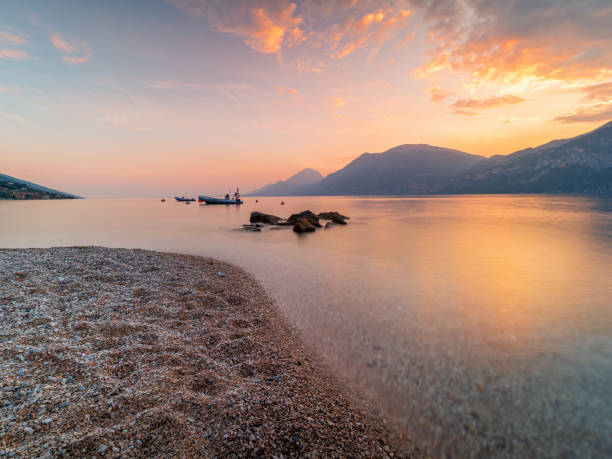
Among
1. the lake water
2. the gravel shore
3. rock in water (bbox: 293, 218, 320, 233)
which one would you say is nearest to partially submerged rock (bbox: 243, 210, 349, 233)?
rock in water (bbox: 293, 218, 320, 233)

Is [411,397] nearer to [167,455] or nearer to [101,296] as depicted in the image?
[167,455]

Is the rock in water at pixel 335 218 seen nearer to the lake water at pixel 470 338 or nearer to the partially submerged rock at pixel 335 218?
the partially submerged rock at pixel 335 218

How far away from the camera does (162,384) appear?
4.94 meters

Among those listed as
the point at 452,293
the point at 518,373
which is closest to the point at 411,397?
the point at 518,373

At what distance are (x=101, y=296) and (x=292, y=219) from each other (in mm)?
31435

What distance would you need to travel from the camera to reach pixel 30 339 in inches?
233

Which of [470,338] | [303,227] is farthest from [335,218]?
[470,338]

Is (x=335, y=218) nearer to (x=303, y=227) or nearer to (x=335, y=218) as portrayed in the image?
(x=335, y=218)

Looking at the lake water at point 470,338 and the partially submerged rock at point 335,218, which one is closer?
the lake water at point 470,338

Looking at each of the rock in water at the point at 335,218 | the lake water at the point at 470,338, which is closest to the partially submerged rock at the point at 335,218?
the rock in water at the point at 335,218

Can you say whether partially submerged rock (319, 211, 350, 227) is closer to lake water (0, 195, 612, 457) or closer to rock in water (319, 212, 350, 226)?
rock in water (319, 212, 350, 226)

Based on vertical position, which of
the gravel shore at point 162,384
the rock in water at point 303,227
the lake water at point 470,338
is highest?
A: the rock in water at point 303,227

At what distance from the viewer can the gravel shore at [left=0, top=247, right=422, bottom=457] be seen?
3721 millimetres

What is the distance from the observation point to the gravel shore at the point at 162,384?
12.2 ft
